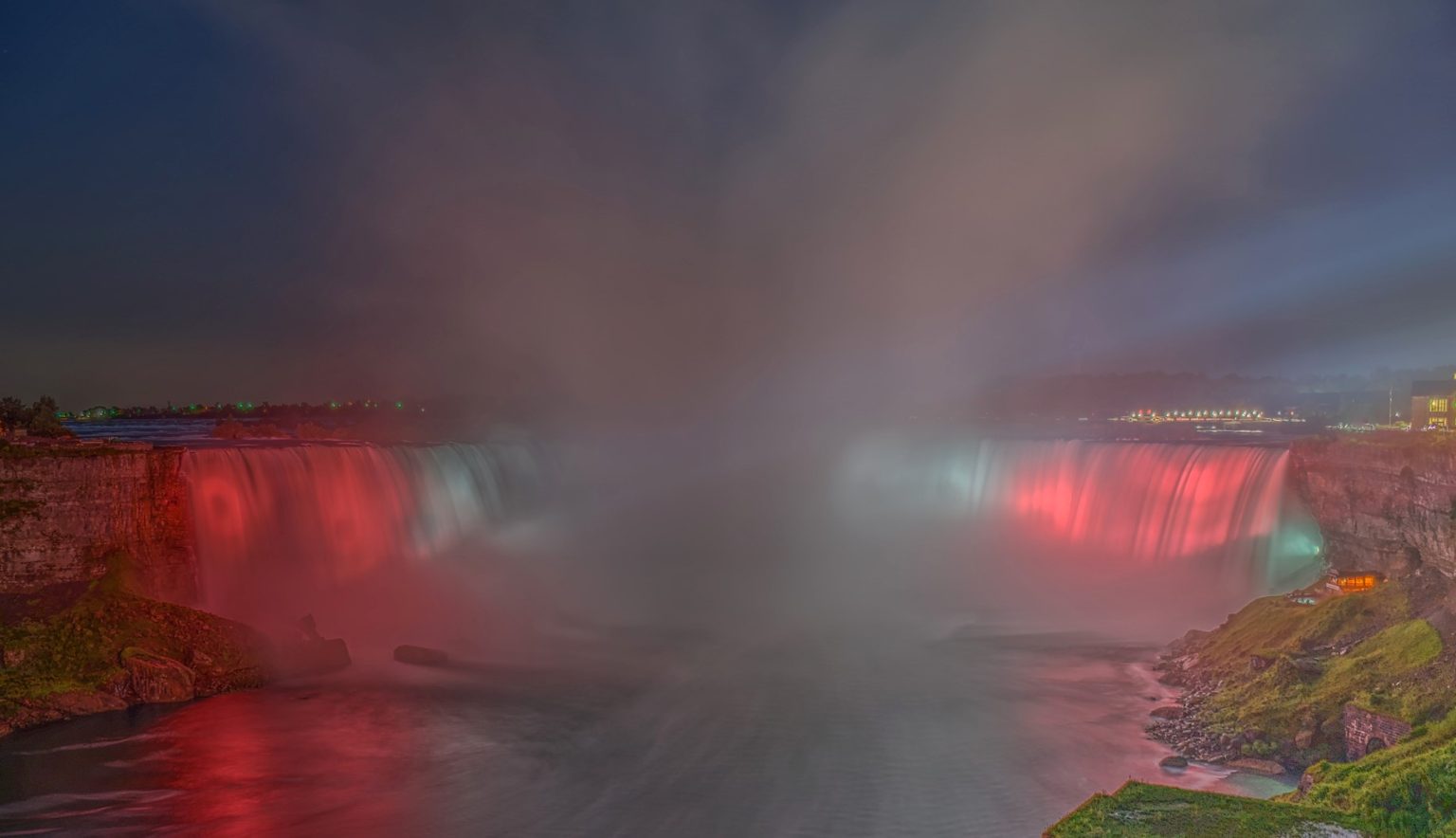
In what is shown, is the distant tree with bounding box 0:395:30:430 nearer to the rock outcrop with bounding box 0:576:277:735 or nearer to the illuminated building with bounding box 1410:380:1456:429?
the rock outcrop with bounding box 0:576:277:735

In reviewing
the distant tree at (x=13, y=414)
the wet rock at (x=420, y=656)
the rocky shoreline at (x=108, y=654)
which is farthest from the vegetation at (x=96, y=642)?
the distant tree at (x=13, y=414)

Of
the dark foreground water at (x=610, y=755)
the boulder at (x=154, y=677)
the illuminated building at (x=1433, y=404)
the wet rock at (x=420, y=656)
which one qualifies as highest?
the illuminated building at (x=1433, y=404)

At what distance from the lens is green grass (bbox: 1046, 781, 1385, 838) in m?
12.2

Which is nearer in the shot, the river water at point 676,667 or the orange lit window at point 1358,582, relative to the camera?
the river water at point 676,667

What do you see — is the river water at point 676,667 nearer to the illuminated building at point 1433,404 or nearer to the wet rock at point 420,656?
the wet rock at point 420,656

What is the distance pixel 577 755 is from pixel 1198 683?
49.4 feet

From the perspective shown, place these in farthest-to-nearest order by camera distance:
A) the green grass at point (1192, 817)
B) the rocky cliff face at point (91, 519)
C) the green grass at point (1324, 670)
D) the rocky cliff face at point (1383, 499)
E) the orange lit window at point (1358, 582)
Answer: the rocky cliff face at point (91, 519) → the orange lit window at point (1358, 582) → the rocky cliff face at point (1383, 499) → the green grass at point (1324, 670) → the green grass at point (1192, 817)

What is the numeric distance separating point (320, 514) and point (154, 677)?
40.7 feet

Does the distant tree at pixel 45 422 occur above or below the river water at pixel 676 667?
above

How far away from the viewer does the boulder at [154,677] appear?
22.9 m

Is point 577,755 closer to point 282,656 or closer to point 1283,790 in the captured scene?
point 282,656

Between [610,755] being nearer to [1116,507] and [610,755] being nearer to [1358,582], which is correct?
[1358,582]

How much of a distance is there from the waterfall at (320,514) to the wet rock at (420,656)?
15.6 feet

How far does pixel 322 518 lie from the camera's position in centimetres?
3516
